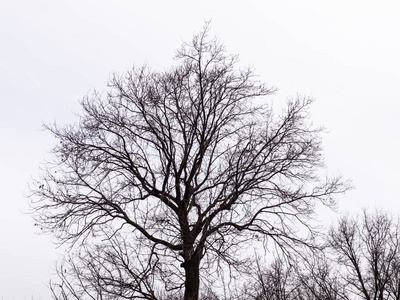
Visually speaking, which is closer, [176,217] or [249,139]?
[176,217]

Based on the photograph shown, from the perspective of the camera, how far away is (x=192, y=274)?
13.0 meters

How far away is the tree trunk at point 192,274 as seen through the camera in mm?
12883

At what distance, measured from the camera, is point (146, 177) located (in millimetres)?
14266

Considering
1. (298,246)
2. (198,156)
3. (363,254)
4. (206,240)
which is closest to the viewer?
(206,240)

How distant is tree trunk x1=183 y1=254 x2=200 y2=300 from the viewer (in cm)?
1288

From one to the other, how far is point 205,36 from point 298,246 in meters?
6.88

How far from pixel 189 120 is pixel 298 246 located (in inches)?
192

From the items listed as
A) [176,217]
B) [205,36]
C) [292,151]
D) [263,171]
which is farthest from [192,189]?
[205,36]

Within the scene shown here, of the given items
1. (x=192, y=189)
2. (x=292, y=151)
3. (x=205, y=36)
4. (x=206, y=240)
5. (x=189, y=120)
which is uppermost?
(x=205, y=36)

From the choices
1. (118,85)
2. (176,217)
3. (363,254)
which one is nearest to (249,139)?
(176,217)

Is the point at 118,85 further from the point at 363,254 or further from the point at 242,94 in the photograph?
the point at 363,254

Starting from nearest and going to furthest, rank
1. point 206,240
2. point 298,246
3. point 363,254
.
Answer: point 206,240 → point 298,246 → point 363,254

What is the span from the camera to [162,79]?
15.1m

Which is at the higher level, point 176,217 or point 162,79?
point 162,79
